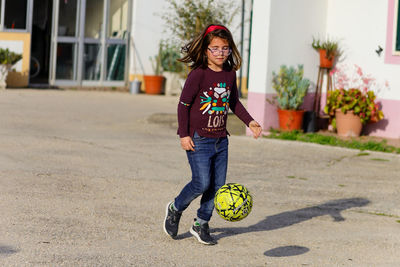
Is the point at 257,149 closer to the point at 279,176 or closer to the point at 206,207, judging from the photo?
the point at 279,176

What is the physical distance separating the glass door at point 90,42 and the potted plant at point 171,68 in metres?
1.08

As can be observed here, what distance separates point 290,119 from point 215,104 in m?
6.97

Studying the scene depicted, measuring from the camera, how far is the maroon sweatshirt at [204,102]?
577 centimetres

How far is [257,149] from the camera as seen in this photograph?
11.2m

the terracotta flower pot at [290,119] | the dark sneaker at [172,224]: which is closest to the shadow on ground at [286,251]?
the dark sneaker at [172,224]

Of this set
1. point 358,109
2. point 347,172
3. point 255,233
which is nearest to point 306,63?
point 358,109

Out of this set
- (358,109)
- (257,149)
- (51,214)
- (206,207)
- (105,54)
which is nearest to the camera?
(206,207)

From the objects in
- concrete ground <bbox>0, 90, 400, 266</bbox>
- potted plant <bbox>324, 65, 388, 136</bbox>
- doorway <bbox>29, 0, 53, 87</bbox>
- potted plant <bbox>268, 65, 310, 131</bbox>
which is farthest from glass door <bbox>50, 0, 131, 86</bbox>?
potted plant <bbox>324, 65, 388, 136</bbox>

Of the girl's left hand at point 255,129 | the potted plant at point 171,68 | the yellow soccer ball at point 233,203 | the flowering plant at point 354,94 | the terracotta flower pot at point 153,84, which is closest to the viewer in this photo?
the yellow soccer ball at point 233,203

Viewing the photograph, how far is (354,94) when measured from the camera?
497 inches

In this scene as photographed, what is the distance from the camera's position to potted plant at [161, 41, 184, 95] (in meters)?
20.7

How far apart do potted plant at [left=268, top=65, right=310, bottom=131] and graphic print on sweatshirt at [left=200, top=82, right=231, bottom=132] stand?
22.4 feet

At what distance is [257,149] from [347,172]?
188 centimetres

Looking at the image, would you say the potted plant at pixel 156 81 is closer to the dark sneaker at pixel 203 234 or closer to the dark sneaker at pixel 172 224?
the dark sneaker at pixel 172 224
